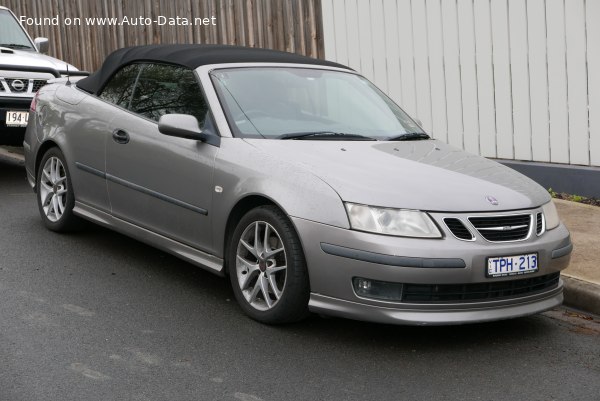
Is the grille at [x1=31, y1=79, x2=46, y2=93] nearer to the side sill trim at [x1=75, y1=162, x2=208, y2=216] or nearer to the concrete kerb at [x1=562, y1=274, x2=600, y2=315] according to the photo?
the side sill trim at [x1=75, y1=162, x2=208, y2=216]

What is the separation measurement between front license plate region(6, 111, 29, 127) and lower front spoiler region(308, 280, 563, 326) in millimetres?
5896

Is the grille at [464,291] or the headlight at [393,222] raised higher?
the headlight at [393,222]

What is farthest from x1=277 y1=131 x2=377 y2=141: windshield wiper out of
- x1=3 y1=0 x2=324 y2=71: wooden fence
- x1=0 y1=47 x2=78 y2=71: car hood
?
x1=3 y1=0 x2=324 y2=71: wooden fence

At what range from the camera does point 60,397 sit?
14.4ft

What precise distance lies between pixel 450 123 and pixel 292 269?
5.11m

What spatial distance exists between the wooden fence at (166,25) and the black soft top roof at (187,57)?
4.53 metres

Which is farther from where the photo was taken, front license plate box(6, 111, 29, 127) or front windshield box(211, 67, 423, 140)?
front license plate box(6, 111, 29, 127)

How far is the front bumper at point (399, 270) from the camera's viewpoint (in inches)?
195

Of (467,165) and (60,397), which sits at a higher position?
(467,165)

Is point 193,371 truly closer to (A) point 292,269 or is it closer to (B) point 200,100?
(A) point 292,269

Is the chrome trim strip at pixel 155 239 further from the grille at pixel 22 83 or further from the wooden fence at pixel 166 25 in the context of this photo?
the wooden fence at pixel 166 25

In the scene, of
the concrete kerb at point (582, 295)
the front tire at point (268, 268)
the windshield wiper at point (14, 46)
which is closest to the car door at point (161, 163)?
the front tire at point (268, 268)

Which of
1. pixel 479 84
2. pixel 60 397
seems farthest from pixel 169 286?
pixel 479 84

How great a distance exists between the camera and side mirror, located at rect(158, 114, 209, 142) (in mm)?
5934
